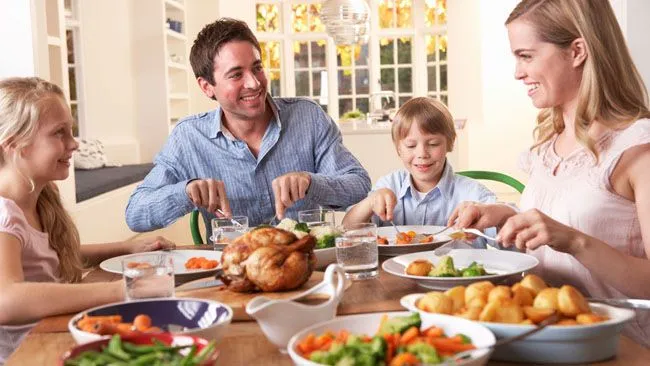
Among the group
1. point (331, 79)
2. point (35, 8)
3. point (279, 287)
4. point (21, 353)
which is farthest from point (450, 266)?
point (331, 79)

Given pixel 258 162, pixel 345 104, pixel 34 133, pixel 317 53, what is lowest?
pixel 258 162

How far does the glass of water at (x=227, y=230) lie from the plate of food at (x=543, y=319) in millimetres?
908

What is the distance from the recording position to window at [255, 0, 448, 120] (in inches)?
458

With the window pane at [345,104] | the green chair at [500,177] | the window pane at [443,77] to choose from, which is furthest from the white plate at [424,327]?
the window pane at [345,104]

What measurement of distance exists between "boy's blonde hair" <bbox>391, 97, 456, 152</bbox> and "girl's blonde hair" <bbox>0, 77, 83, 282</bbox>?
110cm

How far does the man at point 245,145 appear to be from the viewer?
2.72 meters

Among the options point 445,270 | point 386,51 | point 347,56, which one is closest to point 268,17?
point 347,56

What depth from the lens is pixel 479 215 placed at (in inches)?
69.2

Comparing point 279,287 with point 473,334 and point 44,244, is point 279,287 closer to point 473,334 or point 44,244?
point 473,334

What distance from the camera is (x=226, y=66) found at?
2760mm

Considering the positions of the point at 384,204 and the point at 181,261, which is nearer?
the point at 181,261

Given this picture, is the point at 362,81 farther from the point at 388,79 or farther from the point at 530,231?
the point at 530,231

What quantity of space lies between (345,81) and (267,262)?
10.8 m

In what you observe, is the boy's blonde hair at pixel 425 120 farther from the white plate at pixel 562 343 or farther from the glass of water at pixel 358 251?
the white plate at pixel 562 343
